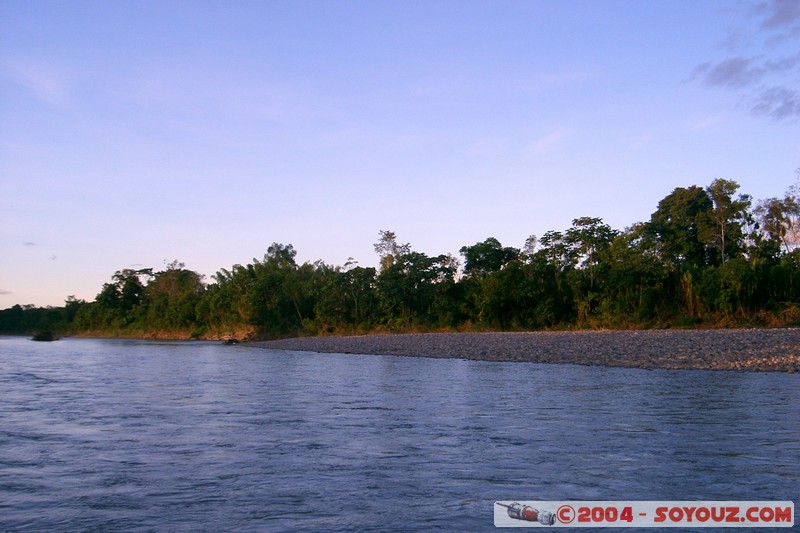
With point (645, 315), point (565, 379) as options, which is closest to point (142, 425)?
point (565, 379)

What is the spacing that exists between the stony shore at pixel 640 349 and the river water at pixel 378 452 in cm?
402

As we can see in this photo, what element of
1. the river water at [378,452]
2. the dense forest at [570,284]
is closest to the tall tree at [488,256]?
the dense forest at [570,284]

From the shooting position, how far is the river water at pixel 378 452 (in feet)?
22.2

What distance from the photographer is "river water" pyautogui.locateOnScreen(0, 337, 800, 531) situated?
6758mm

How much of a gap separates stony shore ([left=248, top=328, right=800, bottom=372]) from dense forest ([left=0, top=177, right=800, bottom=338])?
950 cm

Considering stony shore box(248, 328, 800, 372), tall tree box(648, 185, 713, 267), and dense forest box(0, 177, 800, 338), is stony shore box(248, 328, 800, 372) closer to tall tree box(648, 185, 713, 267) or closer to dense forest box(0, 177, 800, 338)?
dense forest box(0, 177, 800, 338)

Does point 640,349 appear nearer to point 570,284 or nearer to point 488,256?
point 570,284

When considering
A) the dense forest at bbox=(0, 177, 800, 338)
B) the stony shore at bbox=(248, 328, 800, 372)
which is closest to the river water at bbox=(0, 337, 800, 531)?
the stony shore at bbox=(248, 328, 800, 372)

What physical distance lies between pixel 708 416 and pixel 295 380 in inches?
513

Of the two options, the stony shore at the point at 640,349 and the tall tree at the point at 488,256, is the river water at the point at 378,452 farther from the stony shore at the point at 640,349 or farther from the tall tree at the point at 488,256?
the tall tree at the point at 488,256

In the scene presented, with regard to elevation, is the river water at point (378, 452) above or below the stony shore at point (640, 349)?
below

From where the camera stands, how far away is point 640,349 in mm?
26641

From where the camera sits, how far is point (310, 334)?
64875 millimetres

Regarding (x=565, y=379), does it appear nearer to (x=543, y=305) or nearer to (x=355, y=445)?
(x=355, y=445)
